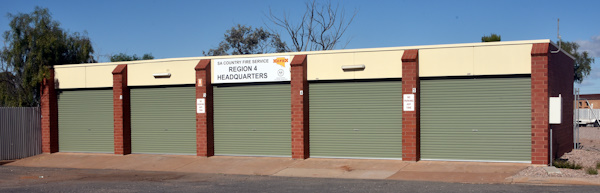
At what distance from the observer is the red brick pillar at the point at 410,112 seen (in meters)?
18.0

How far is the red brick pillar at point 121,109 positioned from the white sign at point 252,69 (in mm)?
3899

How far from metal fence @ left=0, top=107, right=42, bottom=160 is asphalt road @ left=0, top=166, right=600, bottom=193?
4.66 metres

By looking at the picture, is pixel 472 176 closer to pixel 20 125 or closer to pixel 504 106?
pixel 504 106

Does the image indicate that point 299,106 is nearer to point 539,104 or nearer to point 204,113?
point 204,113

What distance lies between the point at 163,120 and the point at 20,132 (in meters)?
6.05

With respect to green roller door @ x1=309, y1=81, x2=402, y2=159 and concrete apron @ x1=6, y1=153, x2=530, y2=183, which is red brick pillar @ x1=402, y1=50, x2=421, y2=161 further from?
green roller door @ x1=309, y1=81, x2=402, y2=159

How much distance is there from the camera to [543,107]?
16.7 meters

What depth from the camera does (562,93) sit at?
66.3 feet

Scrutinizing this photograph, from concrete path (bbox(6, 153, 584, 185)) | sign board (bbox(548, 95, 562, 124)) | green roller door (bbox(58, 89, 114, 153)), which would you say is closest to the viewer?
concrete path (bbox(6, 153, 584, 185))

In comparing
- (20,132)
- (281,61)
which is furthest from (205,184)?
(20,132)

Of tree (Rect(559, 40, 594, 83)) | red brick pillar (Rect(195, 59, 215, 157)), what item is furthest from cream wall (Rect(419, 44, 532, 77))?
tree (Rect(559, 40, 594, 83))

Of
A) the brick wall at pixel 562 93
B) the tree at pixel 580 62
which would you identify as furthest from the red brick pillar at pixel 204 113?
the tree at pixel 580 62

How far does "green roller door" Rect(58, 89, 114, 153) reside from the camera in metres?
23.3

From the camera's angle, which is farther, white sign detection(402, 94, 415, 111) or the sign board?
white sign detection(402, 94, 415, 111)
